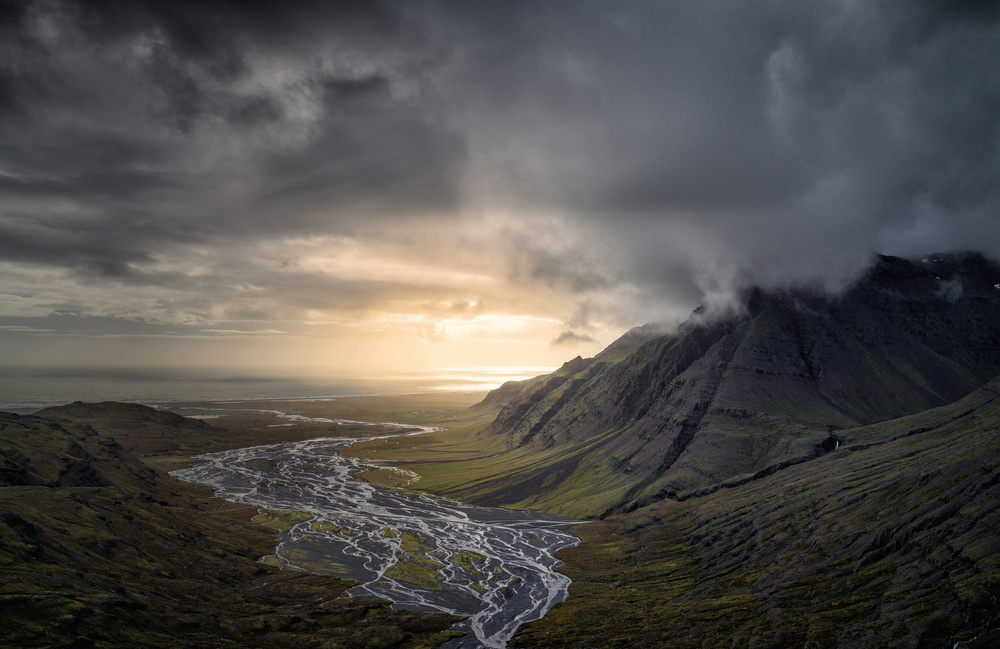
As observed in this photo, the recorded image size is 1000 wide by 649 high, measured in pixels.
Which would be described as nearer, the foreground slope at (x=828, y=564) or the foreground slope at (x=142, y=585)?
the foreground slope at (x=828, y=564)

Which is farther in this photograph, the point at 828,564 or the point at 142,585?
the point at 828,564

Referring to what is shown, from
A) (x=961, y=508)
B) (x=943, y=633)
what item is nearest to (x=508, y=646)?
(x=943, y=633)

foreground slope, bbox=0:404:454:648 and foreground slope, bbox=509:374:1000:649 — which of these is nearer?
foreground slope, bbox=509:374:1000:649

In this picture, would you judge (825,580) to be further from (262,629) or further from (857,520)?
(262,629)
